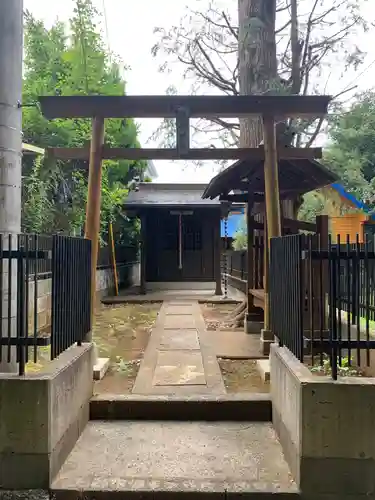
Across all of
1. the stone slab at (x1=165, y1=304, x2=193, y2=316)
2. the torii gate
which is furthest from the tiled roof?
the torii gate

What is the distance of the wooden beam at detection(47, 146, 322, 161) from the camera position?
6.02 meters

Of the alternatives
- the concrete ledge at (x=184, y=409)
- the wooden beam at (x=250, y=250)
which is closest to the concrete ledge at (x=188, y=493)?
the concrete ledge at (x=184, y=409)

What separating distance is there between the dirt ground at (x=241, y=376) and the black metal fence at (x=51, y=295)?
1826 mm

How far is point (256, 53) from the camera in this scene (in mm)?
8883

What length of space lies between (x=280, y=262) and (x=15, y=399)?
2.68 meters

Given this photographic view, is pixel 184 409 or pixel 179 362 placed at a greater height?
pixel 179 362

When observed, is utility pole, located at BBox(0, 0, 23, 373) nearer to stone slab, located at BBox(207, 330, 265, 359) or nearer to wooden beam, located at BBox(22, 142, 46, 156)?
stone slab, located at BBox(207, 330, 265, 359)

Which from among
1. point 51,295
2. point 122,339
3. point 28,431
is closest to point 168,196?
point 122,339

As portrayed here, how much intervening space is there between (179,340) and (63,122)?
247 inches

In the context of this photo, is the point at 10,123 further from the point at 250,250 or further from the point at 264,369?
the point at 250,250

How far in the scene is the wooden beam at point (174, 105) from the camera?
588 centimetres

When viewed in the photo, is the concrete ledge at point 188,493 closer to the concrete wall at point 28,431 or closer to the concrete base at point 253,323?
the concrete wall at point 28,431

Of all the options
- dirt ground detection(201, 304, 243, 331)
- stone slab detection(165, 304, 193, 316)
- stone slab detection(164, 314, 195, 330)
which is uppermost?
stone slab detection(165, 304, 193, 316)

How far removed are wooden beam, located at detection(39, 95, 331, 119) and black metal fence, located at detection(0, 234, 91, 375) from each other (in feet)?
7.18
